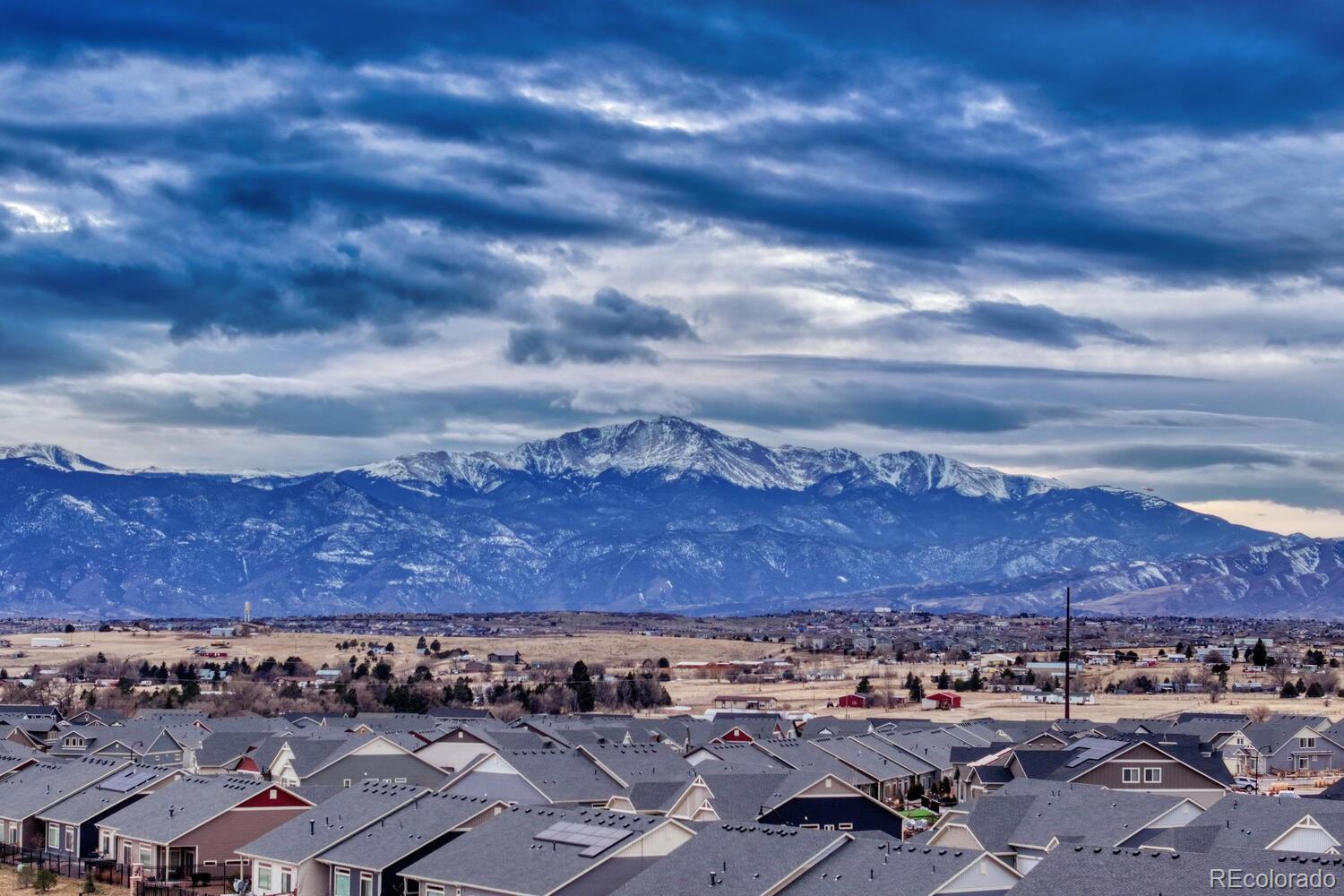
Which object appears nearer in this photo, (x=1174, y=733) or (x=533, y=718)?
(x=1174, y=733)

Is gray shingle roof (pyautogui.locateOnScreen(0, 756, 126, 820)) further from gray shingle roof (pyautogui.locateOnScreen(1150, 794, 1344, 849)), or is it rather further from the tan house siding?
gray shingle roof (pyautogui.locateOnScreen(1150, 794, 1344, 849))

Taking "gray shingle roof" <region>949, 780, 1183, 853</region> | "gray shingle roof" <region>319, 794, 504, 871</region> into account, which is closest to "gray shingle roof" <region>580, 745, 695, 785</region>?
"gray shingle roof" <region>319, 794, 504, 871</region>

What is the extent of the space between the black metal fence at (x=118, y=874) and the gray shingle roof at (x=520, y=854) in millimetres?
11955

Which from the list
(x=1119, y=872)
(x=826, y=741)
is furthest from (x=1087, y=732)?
(x=1119, y=872)

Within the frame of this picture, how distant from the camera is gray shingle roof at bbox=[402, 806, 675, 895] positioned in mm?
49844

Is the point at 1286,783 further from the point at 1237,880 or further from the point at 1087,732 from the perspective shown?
the point at 1237,880

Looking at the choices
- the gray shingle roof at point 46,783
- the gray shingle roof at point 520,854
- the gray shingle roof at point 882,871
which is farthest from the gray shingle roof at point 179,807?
the gray shingle roof at point 882,871

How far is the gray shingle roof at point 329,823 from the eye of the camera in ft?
196

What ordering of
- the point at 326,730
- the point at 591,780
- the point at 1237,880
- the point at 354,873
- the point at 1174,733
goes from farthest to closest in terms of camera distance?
the point at 326,730 < the point at 1174,733 < the point at 591,780 < the point at 354,873 < the point at 1237,880

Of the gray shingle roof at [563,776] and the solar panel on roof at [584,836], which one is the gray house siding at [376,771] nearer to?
the gray shingle roof at [563,776]

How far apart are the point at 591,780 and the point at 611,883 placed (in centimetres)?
2410

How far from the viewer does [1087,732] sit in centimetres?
9344

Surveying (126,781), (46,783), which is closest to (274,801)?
(126,781)

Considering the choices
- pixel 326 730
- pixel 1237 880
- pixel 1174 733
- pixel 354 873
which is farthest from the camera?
pixel 326 730
